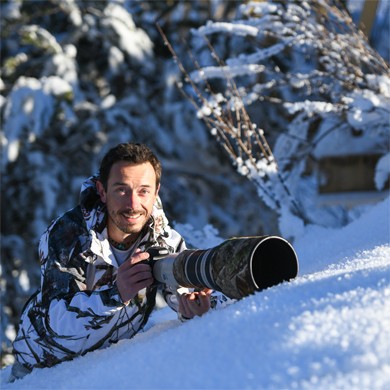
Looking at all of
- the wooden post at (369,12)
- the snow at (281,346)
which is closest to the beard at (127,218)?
the snow at (281,346)

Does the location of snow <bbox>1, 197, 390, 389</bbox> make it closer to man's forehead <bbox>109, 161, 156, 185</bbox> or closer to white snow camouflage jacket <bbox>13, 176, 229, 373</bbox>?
white snow camouflage jacket <bbox>13, 176, 229, 373</bbox>

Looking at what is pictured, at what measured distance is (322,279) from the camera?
1.52 m

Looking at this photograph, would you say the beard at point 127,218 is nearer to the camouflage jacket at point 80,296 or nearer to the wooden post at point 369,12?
the camouflage jacket at point 80,296

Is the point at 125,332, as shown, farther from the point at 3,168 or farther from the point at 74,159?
the point at 74,159

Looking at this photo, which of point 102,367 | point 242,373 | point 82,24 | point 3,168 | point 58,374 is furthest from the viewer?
point 82,24

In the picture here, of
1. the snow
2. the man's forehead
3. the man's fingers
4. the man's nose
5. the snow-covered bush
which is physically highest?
the snow

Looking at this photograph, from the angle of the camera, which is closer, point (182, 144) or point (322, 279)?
point (322, 279)

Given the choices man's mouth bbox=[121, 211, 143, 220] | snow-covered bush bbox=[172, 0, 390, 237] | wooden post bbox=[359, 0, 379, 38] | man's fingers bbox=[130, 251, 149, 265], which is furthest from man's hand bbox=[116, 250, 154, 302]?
wooden post bbox=[359, 0, 379, 38]

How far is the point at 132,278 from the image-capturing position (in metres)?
1.80

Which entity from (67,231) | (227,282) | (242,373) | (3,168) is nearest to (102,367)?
(227,282)

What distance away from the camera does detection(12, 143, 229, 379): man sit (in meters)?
Answer: 1.88

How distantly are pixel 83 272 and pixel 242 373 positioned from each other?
92 cm

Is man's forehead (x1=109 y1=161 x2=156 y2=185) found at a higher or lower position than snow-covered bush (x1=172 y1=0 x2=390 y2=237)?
higher

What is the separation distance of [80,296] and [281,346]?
0.77 metres
